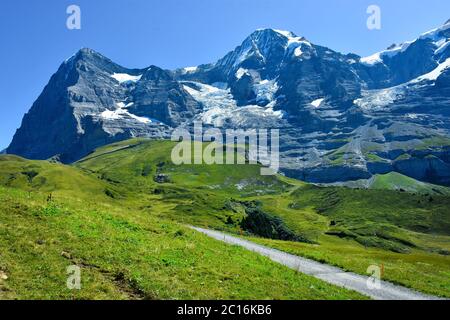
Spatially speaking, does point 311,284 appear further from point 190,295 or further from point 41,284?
point 41,284

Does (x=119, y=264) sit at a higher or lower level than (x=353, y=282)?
higher

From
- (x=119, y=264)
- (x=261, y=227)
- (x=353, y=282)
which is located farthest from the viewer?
(x=261, y=227)

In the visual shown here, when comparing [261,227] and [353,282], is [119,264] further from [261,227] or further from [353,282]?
[261,227]

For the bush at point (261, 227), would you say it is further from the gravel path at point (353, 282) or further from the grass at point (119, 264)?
the grass at point (119, 264)

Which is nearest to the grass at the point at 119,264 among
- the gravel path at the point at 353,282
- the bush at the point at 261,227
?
the gravel path at the point at 353,282

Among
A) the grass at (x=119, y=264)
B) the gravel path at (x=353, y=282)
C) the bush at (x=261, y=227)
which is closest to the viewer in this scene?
the grass at (x=119, y=264)

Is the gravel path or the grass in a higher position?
the grass

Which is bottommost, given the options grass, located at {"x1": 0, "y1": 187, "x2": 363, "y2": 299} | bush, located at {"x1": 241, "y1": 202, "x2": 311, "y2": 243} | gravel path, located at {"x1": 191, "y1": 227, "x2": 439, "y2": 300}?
bush, located at {"x1": 241, "y1": 202, "x2": 311, "y2": 243}

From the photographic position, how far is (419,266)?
5291cm

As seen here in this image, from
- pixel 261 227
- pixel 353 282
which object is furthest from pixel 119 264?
Result: pixel 261 227

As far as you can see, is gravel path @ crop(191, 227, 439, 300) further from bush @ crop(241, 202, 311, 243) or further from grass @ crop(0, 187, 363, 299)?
bush @ crop(241, 202, 311, 243)

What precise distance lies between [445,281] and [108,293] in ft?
108

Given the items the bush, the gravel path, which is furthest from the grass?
the bush

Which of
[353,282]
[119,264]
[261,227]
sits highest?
[119,264]
